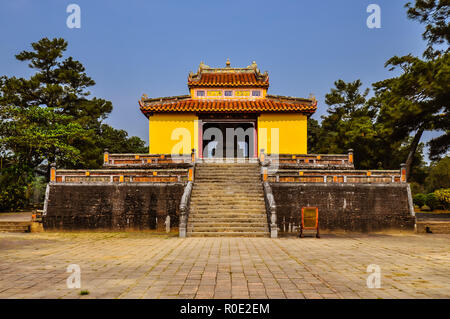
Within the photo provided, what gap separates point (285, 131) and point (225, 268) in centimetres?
1533

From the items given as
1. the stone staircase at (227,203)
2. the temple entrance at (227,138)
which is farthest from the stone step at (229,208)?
the temple entrance at (227,138)

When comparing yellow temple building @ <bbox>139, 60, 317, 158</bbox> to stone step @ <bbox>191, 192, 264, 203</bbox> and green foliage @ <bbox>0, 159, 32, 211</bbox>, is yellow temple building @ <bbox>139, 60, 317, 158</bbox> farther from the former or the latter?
green foliage @ <bbox>0, 159, 32, 211</bbox>

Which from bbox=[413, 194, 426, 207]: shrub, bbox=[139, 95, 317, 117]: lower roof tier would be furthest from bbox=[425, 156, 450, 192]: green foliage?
bbox=[139, 95, 317, 117]: lower roof tier

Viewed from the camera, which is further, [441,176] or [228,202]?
[441,176]

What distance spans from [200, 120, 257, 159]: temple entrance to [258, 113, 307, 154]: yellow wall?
0.70 metres

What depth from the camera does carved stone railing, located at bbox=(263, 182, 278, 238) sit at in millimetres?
12336

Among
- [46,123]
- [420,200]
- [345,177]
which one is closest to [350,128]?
[420,200]

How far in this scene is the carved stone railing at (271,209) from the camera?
40.5 feet

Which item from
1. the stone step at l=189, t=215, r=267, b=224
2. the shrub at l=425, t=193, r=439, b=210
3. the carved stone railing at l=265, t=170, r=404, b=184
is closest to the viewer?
the stone step at l=189, t=215, r=267, b=224

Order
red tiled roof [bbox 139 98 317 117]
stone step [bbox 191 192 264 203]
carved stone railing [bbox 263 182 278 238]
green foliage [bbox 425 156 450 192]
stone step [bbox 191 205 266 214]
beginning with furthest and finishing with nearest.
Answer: green foliage [bbox 425 156 450 192], red tiled roof [bbox 139 98 317 117], stone step [bbox 191 192 264 203], stone step [bbox 191 205 266 214], carved stone railing [bbox 263 182 278 238]

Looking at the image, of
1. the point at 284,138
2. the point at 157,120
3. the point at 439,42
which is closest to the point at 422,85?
the point at 439,42

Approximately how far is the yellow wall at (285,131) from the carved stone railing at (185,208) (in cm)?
790

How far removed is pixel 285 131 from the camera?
21.0 meters

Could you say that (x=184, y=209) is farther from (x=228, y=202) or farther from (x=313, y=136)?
(x=313, y=136)
